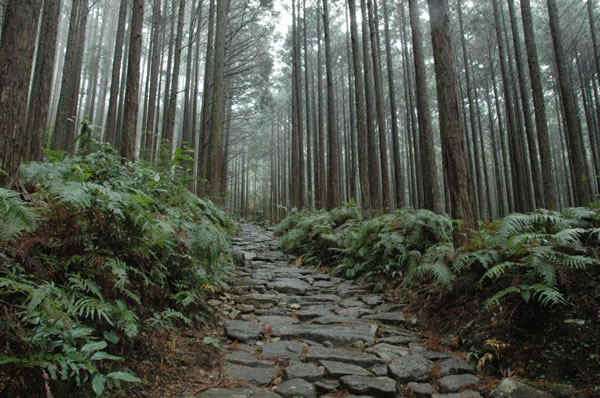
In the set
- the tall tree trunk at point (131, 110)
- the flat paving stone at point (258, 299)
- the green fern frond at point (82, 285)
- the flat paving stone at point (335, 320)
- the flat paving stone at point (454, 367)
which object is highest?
the tall tree trunk at point (131, 110)

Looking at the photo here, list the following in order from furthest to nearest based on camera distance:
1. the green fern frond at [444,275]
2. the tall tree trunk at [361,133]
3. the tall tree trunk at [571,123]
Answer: the tall tree trunk at [571,123]
the tall tree trunk at [361,133]
the green fern frond at [444,275]

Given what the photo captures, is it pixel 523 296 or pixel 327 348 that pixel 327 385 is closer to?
pixel 327 348

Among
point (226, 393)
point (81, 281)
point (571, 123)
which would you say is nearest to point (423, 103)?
point (571, 123)

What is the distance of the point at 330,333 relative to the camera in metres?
3.77

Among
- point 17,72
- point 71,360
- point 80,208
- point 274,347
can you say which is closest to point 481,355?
point 274,347

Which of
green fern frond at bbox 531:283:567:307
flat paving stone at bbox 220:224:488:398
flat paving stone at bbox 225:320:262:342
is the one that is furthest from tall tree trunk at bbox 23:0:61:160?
green fern frond at bbox 531:283:567:307

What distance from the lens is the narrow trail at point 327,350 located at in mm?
2639

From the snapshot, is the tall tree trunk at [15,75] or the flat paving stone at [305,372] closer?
the flat paving stone at [305,372]

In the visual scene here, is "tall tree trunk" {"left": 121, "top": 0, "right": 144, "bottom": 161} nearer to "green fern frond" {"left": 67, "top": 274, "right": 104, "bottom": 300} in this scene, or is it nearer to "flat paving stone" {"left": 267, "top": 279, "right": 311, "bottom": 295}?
"flat paving stone" {"left": 267, "top": 279, "right": 311, "bottom": 295}

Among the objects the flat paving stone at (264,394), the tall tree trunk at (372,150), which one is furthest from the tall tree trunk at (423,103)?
the flat paving stone at (264,394)

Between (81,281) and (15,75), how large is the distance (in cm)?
265

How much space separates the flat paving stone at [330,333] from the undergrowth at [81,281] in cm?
99

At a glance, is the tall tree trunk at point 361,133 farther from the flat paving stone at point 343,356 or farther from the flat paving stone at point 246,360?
the flat paving stone at point 246,360

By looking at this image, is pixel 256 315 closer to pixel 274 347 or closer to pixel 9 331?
pixel 274 347
